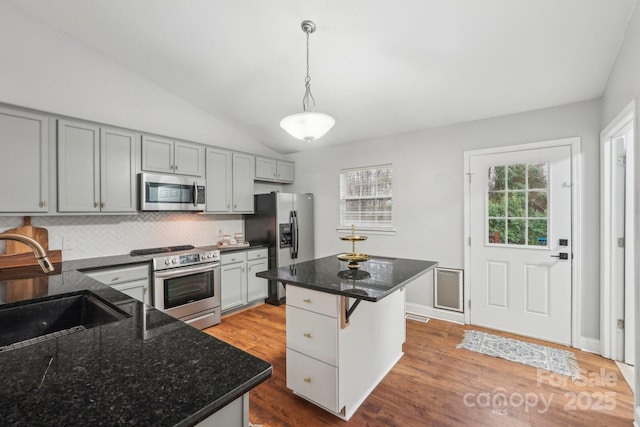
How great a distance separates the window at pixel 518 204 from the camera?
123 inches

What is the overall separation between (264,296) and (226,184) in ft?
5.73

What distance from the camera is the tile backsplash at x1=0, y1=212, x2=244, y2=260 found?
3.06 m

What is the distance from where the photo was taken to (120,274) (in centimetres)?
294

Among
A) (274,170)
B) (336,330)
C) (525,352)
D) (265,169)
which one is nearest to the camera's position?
(336,330)

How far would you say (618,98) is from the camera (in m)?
2.33

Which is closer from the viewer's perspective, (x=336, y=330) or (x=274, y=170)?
(x=336, y=330)

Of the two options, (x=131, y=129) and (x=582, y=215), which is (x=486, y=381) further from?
(x=131, y=129)

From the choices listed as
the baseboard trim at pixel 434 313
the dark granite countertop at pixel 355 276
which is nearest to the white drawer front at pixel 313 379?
the dark granite countertop at pixel 355 276

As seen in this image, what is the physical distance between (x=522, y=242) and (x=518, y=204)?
42 cm

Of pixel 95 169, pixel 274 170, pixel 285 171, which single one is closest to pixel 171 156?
pixel 95 169

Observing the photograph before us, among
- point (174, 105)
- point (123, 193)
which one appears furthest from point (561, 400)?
point (174, 105)

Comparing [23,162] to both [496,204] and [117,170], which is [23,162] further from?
[496,204]

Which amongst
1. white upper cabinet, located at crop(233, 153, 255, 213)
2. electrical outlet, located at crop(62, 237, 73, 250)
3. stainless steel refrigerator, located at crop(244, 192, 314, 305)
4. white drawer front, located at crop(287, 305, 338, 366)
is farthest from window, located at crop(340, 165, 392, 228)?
electrical outlet, located at crop(62, 237, 73, 250)

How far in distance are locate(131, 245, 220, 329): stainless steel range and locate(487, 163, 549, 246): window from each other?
3.34 metres
